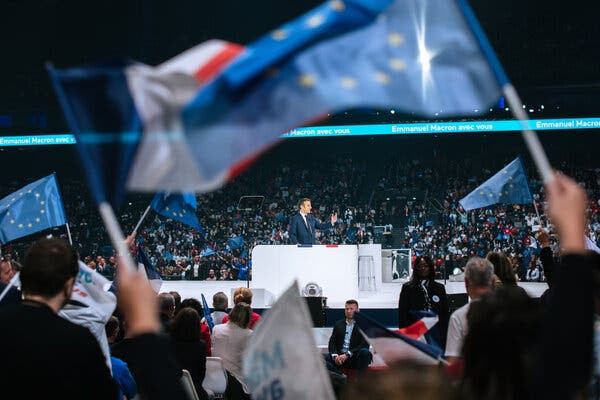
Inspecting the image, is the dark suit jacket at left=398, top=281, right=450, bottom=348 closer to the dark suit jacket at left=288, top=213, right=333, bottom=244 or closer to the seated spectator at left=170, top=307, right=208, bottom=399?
the seated spectator at left=170, top=307, right=208, bottom=399

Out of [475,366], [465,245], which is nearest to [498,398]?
[475,366]

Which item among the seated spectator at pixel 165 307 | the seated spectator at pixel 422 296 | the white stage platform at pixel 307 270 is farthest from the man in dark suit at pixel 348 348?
the white stage platform at pixel 307 270

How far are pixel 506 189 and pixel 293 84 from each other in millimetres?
8577

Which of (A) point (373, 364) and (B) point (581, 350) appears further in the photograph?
(A) point (373, 364)

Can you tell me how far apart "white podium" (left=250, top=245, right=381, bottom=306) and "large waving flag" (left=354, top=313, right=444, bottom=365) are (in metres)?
11.0

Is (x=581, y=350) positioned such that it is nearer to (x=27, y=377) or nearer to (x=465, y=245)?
(x=27, y=377)

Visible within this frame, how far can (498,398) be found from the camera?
1512 mm

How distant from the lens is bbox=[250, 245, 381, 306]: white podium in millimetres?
13898

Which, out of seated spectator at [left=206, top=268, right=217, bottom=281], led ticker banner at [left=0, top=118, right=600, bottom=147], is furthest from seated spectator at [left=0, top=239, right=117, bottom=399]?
led ticker banner at [left=0, top=118, right=600, bottom=147]

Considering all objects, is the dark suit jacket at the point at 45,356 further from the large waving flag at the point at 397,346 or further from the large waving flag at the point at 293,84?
the large waving flag at the point at 397,346

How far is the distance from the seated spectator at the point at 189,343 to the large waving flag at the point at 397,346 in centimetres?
259

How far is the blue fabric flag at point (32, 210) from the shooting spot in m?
8.04

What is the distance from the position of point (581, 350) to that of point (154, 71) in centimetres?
136

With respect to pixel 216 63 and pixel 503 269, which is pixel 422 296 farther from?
pixel 216 63
